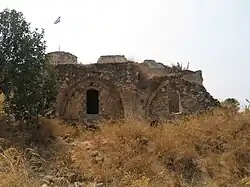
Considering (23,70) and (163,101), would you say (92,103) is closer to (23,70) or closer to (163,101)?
(163,101)

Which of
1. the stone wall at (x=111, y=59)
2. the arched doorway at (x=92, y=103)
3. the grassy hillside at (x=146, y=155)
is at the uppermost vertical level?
the stone wall at (x=111, y=59)

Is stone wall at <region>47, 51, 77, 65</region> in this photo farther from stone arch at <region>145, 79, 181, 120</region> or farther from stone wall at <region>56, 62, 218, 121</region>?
stone arch at <region>145, 79, 181, 120</region>

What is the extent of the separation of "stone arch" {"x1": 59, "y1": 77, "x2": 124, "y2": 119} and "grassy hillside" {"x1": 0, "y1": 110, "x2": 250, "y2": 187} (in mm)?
7282

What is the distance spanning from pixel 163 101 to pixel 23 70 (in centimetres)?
853

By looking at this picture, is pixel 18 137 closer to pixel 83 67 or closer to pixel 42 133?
pixel 42 133

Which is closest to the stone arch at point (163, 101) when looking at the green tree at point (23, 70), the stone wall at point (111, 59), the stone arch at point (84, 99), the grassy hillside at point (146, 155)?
the stone arch at point (84, 99)

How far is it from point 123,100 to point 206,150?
32.9 ft

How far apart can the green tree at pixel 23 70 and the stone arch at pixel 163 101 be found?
22.9 ft

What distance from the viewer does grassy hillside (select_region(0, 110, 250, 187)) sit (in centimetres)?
969

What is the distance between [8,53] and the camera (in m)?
15.3

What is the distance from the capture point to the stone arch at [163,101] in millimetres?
21422

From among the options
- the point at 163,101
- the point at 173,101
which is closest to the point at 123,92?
the point at 163,101

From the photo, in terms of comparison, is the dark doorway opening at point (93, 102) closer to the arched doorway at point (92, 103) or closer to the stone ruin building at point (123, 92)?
the arched doorway at point (92, 103)

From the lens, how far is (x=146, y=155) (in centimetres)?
1091
